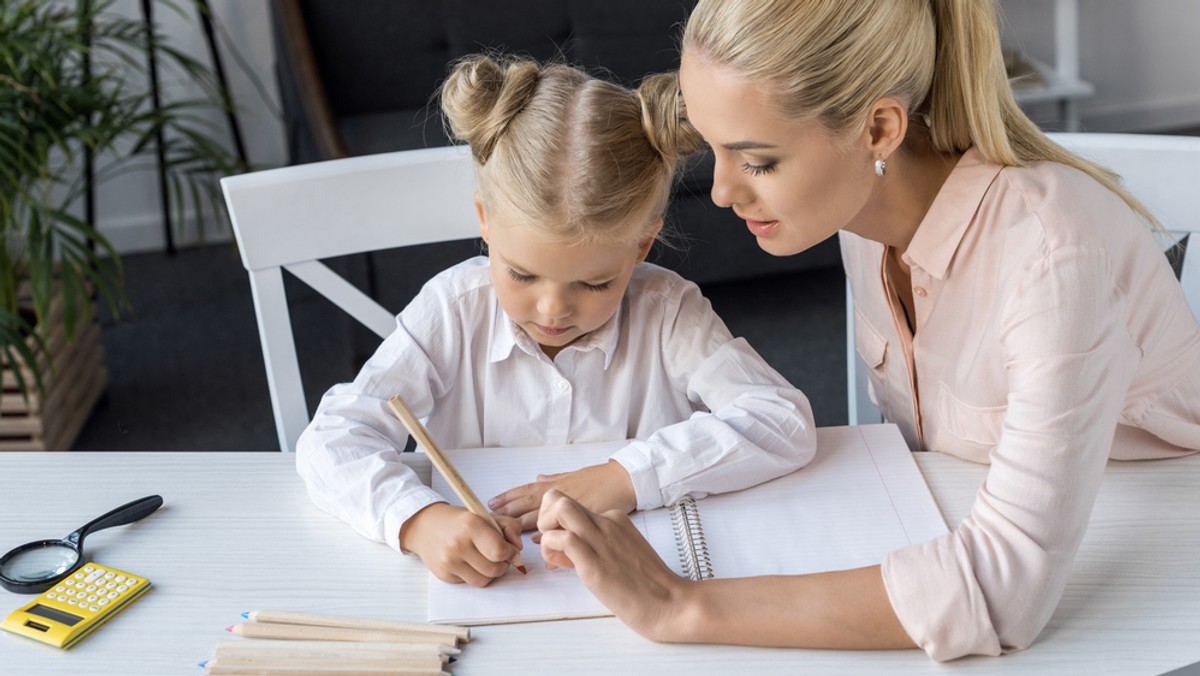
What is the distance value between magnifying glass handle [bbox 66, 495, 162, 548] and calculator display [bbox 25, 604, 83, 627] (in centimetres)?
8

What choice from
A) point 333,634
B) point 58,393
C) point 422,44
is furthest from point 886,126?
point 422,44

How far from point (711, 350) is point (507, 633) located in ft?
1.47

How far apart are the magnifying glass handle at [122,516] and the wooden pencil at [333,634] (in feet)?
0.66

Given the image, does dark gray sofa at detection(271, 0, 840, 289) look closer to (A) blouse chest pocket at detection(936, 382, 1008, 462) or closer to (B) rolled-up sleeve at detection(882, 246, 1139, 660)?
(A) blouse chest pocket at detection(936, 382, 1008, 462)

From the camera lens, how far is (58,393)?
2.40 meters

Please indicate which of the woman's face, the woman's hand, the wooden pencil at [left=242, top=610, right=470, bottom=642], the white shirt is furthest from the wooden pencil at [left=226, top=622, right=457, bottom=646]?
the woman's face

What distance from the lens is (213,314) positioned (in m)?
3.01

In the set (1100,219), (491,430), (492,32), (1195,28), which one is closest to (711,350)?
(491,430)

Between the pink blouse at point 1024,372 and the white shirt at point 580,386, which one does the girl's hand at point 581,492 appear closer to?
the white shirt at point 580,386

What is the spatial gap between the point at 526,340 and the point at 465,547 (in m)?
0.34

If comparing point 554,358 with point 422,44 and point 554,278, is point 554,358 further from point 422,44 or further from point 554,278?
point 422,44

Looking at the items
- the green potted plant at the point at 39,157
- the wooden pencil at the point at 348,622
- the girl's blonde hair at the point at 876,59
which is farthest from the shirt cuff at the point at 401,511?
the green potted plant at the point at 39,157

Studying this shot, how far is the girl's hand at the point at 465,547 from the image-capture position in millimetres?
935

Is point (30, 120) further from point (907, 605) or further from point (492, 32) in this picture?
point (907, 605)
